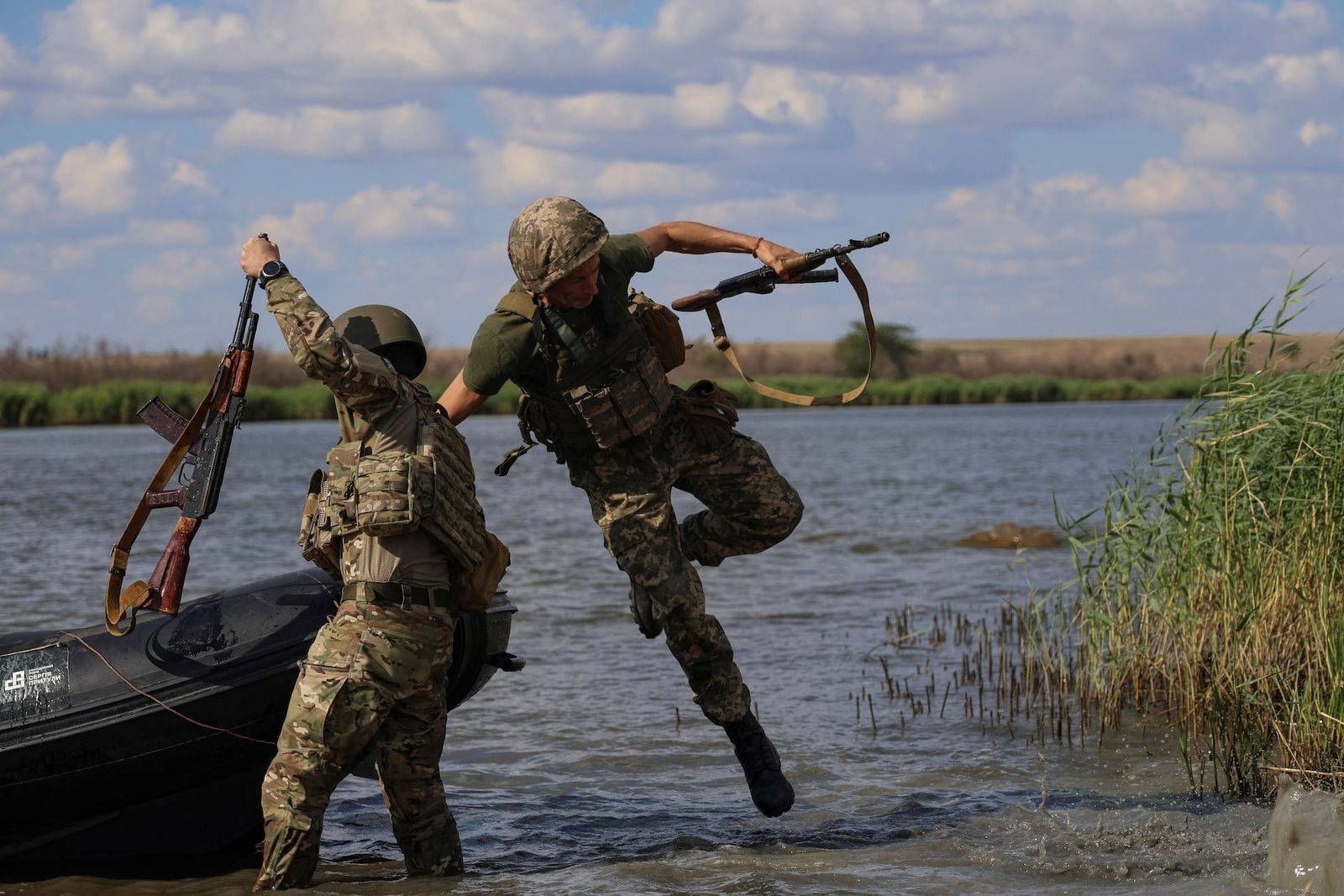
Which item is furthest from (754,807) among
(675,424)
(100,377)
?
(100,377)

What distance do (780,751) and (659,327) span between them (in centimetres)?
254

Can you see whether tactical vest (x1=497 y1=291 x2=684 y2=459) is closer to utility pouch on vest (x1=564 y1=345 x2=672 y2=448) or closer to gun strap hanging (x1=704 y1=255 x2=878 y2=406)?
utility pouch on vest (x1=564 y1=345 x2=672 y2=448)

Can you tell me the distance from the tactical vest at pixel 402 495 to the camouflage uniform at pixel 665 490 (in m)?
0.35

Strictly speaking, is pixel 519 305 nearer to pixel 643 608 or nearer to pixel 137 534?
pixel 643 608

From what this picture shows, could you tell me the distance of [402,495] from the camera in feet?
→ 14.7

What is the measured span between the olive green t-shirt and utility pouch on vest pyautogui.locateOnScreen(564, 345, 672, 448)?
17 cm

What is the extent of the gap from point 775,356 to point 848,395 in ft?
258

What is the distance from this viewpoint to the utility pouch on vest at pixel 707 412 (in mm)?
5504

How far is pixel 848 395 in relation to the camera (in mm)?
5910

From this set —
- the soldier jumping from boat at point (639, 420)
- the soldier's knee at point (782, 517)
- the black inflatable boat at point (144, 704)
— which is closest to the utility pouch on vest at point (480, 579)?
the soldier jumping from boat at point (639, 420)

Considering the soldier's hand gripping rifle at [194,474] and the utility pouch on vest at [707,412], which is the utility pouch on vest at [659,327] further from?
the soldier's hand gripping rifle at [194,474]

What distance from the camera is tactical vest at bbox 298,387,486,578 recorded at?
4.48 m

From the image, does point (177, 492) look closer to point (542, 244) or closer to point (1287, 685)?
point (542, 244)

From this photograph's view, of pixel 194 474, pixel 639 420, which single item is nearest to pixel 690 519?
pixel 639 420
